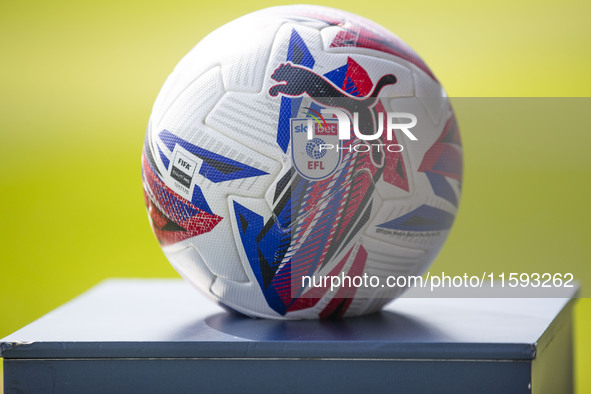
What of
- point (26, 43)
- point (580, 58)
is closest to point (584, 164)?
point (580, 58)

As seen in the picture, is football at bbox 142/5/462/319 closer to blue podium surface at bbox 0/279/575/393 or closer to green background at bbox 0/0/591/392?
blue podium surface at bbox 0/279/575/393

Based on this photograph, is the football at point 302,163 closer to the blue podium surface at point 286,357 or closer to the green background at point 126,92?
the blue podium surface at point 286,357

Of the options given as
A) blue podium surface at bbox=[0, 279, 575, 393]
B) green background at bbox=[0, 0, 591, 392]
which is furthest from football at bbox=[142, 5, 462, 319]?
green background at bbox=[0, 0, 591, 392]

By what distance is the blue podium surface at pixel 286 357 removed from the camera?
1.37 meters

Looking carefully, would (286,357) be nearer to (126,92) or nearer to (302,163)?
(302,163)

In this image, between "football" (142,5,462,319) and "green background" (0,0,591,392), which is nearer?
"football" (142,5,462,319)

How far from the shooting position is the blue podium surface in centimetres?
137

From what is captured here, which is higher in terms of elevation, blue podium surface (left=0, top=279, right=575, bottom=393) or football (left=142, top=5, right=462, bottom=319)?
football (left=142, top=5, right=462, bottom=319)

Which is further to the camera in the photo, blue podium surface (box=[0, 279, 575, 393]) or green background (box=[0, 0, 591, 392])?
green background (box=[0, 0, 591, 392])

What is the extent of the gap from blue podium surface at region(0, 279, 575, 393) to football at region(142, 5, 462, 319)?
112 millimetres

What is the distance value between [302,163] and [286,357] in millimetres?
338

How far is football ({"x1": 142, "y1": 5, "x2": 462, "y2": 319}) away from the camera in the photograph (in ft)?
4.68

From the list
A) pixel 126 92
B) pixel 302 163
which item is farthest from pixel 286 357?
→ pixel 126 92

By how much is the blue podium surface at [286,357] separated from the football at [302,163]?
0.11 m
